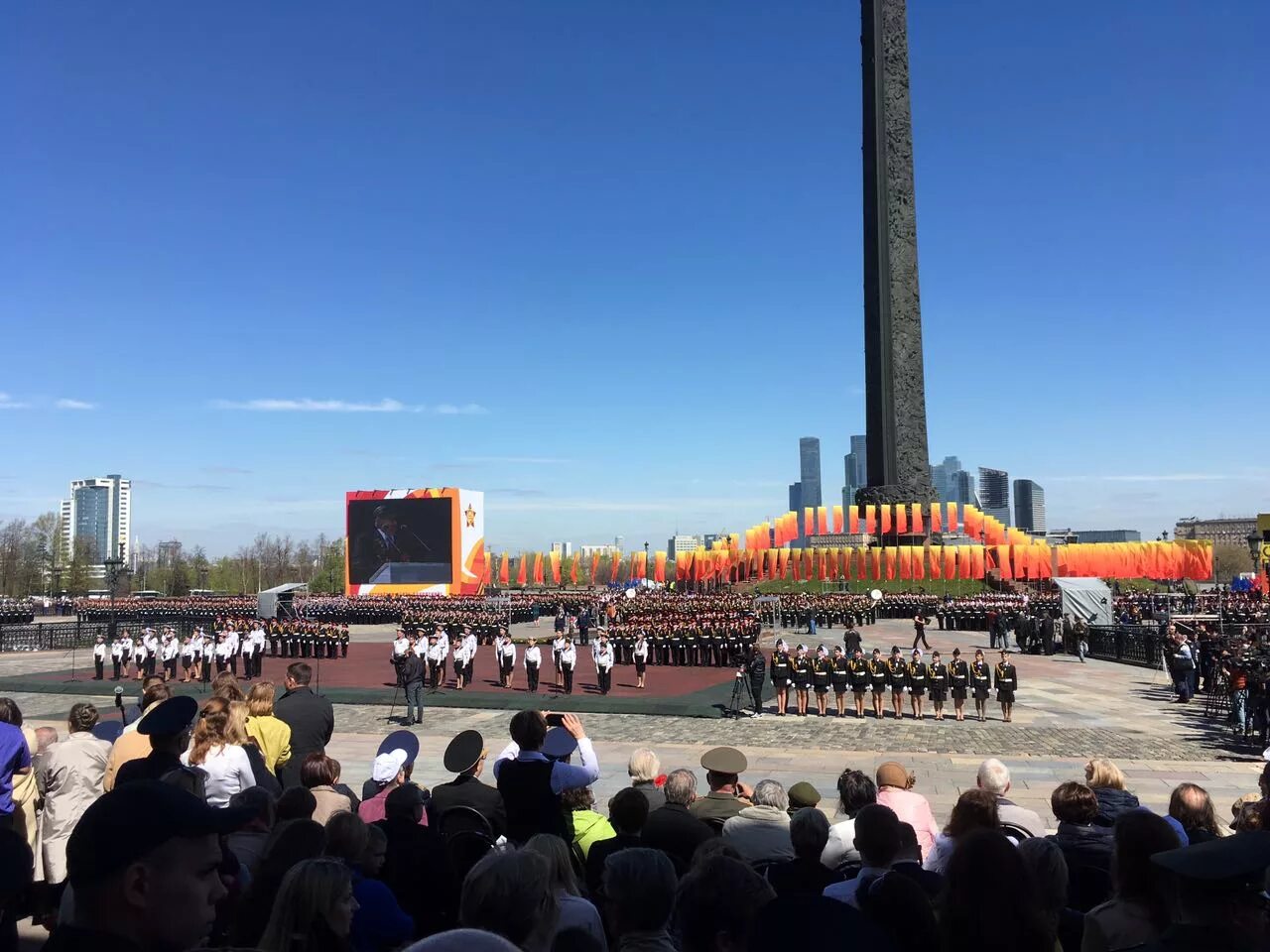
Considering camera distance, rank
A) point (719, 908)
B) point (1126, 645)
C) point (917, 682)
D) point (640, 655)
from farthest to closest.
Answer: point (1126, 645) < point (640, 655) < point (917, 682) < point (719, 908)

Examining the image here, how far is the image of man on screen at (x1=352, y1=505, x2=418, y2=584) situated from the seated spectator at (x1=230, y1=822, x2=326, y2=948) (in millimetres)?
68925

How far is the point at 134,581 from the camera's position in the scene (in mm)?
112312

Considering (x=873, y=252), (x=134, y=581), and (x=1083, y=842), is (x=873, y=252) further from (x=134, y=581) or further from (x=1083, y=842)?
(x=134, y=581)

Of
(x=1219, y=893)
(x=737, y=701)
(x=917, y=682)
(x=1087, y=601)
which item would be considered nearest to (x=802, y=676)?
(x=737, y=701)

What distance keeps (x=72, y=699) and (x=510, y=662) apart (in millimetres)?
11196

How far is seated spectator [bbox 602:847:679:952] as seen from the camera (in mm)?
2967

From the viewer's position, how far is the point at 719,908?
2.68m

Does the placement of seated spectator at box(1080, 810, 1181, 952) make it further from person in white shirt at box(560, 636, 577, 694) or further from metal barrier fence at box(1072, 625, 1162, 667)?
metal barrier fence at box(1072, 625, 1162, 667)

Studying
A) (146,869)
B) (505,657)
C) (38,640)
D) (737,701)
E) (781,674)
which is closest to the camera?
(146,869)

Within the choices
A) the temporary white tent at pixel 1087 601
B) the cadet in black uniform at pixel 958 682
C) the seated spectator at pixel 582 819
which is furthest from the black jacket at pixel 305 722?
the temporary white tent at pixel 1087 601

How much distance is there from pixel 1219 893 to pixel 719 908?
1.40 m

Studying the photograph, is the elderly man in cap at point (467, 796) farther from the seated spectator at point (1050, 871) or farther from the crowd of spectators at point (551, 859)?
the seated spectator at point (1050, 871)

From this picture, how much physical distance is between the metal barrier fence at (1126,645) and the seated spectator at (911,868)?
27.4 m

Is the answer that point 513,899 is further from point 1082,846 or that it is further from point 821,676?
point 821,676
